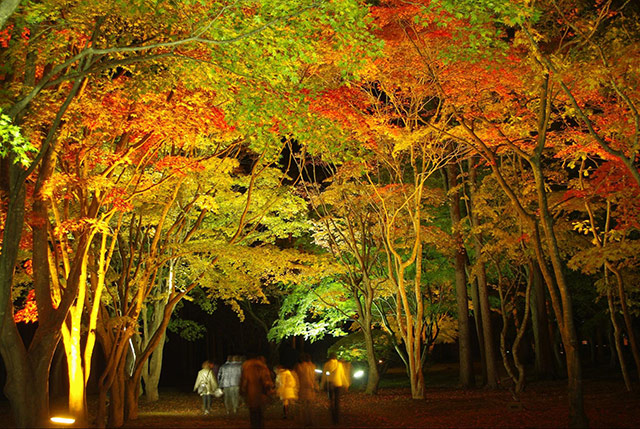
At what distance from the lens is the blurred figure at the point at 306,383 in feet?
34.1

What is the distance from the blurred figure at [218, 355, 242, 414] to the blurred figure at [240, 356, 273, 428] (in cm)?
525

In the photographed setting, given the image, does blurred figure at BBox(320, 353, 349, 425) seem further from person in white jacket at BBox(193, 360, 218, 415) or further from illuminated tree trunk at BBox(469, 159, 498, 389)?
illuminated tree trunk at BBox(469, 159, 498, 389)

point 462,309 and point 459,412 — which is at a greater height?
point 462,309

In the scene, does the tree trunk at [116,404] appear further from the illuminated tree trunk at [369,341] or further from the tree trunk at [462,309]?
the tree trunk at [462,309]

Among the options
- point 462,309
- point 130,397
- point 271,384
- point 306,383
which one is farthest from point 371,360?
point 271,384

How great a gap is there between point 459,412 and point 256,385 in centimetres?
640

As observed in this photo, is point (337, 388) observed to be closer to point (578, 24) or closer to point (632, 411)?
point (632, 411)

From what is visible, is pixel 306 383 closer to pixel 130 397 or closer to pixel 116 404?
pixel 116 404

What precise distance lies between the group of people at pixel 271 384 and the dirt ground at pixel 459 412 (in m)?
0.37

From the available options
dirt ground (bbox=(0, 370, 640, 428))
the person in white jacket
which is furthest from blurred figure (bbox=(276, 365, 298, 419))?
the person in white jacket

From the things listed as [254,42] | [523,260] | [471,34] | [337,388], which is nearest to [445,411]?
[337,388]

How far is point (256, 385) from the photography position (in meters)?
9.41

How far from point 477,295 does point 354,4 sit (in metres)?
16.2

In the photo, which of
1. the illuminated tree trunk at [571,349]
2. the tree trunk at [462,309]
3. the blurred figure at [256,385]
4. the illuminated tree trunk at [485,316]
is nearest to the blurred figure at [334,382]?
the blurred figure at [256,385]
